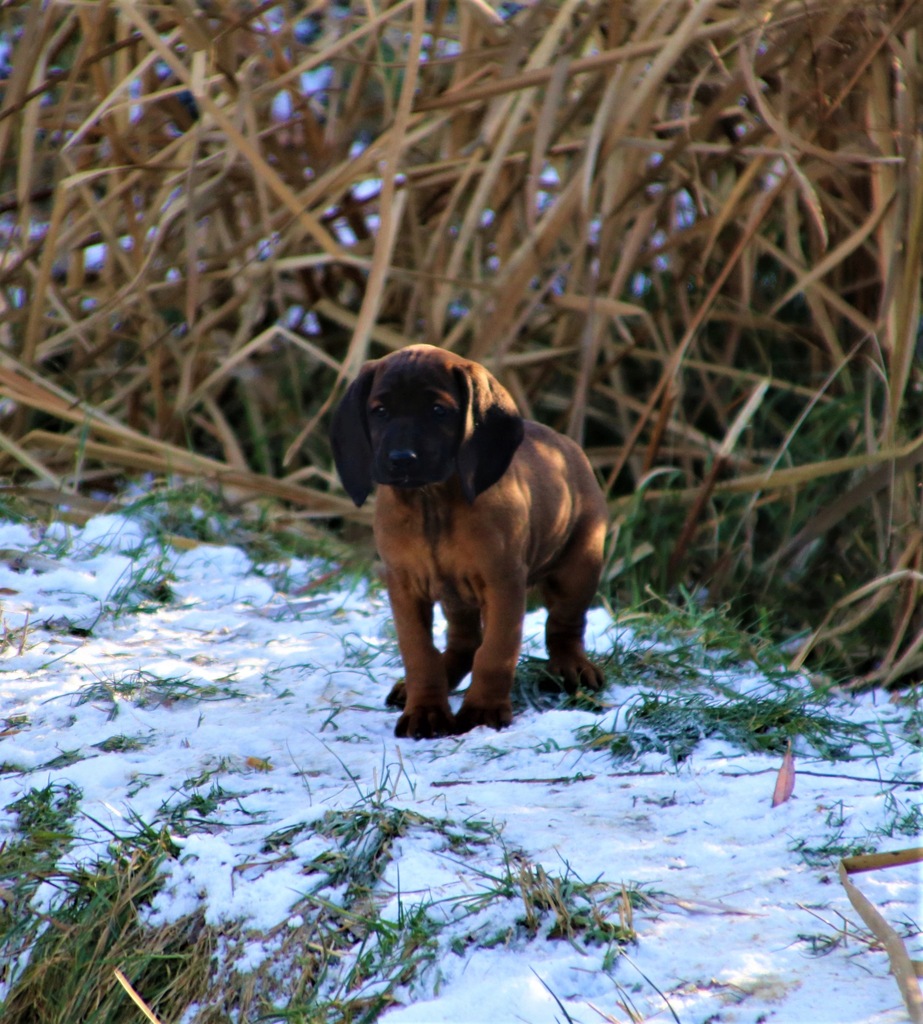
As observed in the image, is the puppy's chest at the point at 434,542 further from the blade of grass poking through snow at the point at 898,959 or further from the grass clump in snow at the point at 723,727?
the blade of grass poking through snow at the point at 898,959

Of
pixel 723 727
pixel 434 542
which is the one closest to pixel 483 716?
pixel 434 542

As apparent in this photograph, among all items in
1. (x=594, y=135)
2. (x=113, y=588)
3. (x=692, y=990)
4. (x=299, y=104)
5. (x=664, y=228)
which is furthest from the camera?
(x=664, y=228)

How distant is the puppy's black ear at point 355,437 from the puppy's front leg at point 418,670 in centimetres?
24

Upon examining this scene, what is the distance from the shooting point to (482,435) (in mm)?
2891

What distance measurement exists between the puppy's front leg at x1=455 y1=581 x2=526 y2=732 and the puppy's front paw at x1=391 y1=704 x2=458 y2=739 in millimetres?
28

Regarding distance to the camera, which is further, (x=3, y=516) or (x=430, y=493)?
Answer: (x=3, y=516)

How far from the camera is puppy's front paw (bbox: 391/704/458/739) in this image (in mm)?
2986

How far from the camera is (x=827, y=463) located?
172 inches

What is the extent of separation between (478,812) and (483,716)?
540 mm

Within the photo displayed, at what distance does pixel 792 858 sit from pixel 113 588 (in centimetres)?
239

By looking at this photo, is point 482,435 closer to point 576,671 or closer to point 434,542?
point 434,542

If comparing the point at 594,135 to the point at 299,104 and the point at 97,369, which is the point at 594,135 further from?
the point at 97,369

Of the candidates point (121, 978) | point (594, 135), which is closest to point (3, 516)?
point (594, 135)

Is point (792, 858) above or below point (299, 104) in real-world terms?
below
